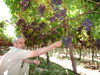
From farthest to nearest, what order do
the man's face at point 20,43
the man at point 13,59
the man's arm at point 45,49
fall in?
the man's face at point 20,43
the man at point 13,59
the man's arm at point 45,49

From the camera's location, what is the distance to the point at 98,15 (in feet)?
7.42

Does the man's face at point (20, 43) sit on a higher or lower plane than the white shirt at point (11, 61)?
higher

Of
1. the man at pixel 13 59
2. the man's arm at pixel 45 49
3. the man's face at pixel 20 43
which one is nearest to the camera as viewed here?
the man's arm at pixel 45 49

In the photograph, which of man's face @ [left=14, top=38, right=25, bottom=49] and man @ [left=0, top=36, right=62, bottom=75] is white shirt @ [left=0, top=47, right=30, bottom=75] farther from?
man's face @ [left=14, top=38, right=25, bottom=49]

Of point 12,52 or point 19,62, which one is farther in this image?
point 19,62

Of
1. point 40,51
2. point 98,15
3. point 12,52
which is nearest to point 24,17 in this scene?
point 12,52

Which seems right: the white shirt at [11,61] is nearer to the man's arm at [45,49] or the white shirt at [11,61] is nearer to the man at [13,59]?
the man at [13,59]

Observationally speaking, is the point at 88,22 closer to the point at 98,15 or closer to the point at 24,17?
the point at 98,15

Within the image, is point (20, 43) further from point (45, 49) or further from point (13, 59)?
point (45, 49)

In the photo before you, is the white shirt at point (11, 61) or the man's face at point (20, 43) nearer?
the white shirt at point (11, 61)

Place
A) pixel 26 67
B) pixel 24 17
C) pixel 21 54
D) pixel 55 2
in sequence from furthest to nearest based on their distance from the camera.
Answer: pixel 24 17 < pixel 26 67 < pixel 21 54 < pixel 55 2

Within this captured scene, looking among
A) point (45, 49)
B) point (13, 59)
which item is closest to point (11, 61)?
point (13, 59)

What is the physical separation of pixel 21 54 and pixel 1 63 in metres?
0.68

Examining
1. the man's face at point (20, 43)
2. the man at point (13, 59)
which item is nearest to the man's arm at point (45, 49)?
the man at point (13, 59)
